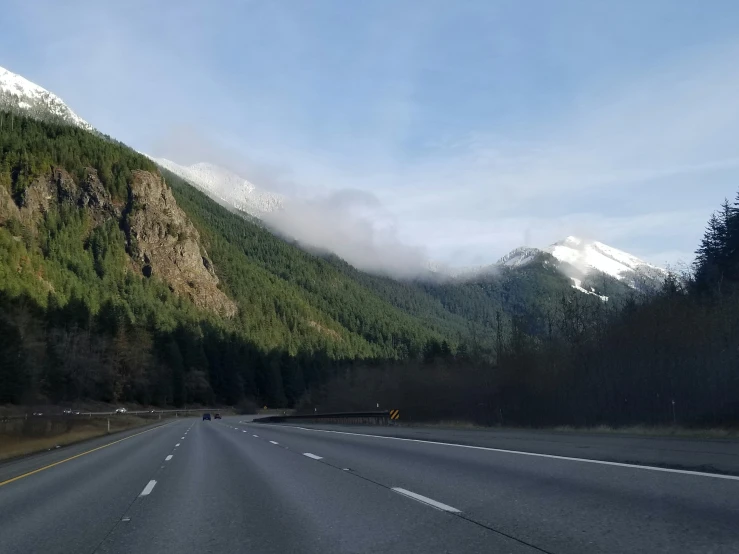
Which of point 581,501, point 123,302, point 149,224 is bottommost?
point 581,501

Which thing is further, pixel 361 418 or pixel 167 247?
pixel 167 247

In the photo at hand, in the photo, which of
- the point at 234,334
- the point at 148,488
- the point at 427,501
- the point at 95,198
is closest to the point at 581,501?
the point at 427,501

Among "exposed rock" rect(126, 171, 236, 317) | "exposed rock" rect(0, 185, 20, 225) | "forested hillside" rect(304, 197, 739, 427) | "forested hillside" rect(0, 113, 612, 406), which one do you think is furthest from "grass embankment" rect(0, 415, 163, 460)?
"exposed rock" rect(126, 171, 236, 317)

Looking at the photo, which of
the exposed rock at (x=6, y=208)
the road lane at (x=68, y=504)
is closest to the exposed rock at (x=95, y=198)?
the exposed rock at (x=6, y=208)

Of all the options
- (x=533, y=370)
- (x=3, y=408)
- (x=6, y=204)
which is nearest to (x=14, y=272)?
(x=6, y=204)

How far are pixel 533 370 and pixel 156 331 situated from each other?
294 ft

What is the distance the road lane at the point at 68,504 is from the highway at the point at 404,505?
45 mm

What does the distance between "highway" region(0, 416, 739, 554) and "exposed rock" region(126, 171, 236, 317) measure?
488ft

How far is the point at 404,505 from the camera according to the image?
33.1 ft

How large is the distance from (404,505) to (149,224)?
164 m

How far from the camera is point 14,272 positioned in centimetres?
10869

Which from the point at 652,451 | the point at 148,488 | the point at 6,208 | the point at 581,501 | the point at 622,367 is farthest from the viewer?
the point at 6,208

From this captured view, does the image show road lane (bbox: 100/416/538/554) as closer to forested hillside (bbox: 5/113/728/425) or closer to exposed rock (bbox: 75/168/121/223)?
forested hillside (bbox: 5/113/728/425)

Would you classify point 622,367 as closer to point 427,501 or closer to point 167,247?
point 427,501
